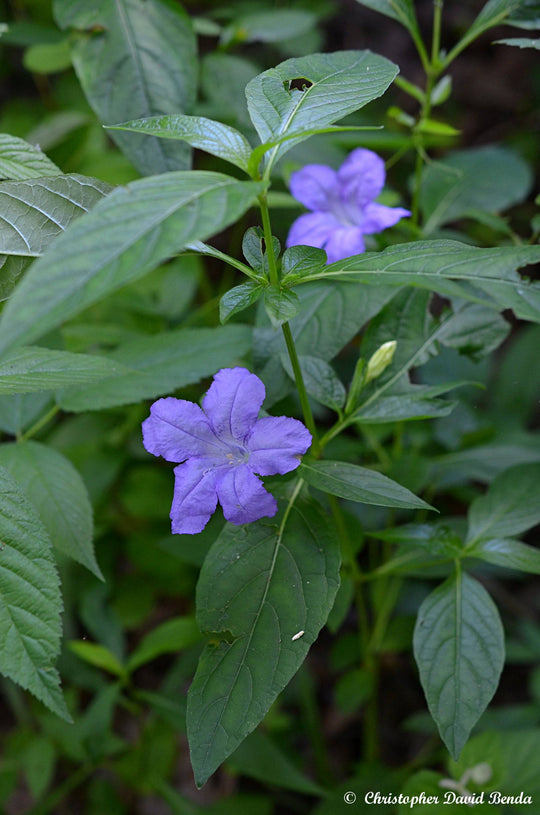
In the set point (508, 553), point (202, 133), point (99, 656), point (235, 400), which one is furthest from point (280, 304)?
point (99, 656)

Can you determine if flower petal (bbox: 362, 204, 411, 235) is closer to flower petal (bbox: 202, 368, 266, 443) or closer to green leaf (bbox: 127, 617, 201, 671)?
flower petal (bbox: 202, 368, 266, 443)

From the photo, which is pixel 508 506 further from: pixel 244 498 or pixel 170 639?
pixel 170 639

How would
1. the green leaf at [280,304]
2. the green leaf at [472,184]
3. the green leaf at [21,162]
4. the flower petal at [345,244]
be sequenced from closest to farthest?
Result: the green leaf at [280,304] < the green leaf at [21,162] < the flower petal at [345,244] < the green leaf at [472,184]

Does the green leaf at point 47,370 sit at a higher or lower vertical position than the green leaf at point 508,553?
higher

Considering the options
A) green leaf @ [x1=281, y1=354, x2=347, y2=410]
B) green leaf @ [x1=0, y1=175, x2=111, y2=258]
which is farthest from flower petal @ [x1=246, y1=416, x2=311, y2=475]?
green leaf @ [x1=0, y1=175, x2=111, y2=258]

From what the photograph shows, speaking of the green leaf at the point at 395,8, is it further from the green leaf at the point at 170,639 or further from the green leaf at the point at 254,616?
the green leaf at the point at 170,639

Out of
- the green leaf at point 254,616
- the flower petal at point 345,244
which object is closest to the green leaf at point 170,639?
the green leaf at point 254,616
